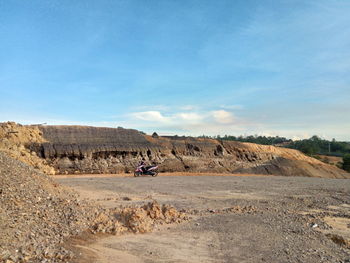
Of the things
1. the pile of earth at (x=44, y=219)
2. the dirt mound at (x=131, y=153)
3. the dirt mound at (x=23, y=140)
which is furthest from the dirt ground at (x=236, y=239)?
the dirt mound at (x=131, y=153)

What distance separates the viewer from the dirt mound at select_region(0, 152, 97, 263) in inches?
190

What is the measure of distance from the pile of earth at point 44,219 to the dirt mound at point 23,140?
48.9ft

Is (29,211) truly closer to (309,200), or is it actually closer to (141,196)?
(141,196)

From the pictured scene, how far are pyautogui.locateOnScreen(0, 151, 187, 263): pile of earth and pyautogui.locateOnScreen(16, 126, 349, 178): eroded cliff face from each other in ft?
56.0

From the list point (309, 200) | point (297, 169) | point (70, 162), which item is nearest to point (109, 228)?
point (309, 200)

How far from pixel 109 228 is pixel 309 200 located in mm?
9515

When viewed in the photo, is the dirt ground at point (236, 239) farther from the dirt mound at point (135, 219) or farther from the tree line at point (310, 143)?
the tree line at point (310, 143)

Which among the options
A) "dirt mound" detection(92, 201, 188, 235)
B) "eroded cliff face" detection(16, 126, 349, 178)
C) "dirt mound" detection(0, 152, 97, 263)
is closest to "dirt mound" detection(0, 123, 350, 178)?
"eroded cliff face" detection(16, 126, 349, 178)

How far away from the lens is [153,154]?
2866 cm

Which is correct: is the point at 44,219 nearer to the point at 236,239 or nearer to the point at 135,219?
the point at 135,219

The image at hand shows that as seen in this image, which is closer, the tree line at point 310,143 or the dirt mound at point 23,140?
the dirt mound at point 23,140

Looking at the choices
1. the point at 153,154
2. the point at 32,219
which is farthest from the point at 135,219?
the point at 153,154

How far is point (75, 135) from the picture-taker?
27.7 metres

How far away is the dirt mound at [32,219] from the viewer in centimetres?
483
